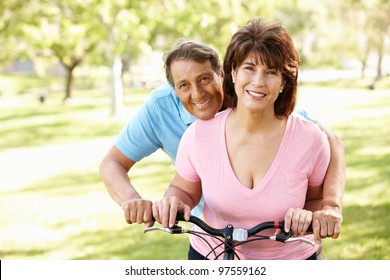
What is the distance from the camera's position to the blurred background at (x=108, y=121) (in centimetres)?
658

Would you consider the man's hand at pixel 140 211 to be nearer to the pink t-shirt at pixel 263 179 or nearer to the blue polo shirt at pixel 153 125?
the pink t-shirt at pixel 263 179

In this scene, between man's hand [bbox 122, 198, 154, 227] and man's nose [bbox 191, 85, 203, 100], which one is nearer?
man's hand [bbox 122, 198, 154, 227]

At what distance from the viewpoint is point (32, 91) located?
3381 centimetres

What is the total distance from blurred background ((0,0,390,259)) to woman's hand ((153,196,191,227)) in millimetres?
735

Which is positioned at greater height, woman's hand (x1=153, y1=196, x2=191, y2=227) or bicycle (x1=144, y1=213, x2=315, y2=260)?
woman's hand (x1=153, y1=196, x2=191, y2=227)

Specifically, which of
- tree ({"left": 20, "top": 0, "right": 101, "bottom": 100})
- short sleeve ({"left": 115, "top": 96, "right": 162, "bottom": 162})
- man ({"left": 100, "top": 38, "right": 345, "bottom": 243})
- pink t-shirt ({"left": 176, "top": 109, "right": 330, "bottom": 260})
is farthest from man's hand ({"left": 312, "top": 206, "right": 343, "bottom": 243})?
tree ({"left": 20, "top": 0, "right": 101, "bottom": 100})

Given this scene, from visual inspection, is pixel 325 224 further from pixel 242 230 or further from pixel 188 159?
pixel 188 159

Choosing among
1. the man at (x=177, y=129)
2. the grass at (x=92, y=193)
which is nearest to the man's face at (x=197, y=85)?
the man at (x=177, y=129)

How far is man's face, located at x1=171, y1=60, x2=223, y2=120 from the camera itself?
2594 mm

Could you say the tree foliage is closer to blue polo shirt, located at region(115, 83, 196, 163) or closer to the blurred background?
the blurred background

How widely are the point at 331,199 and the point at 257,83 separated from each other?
51cm
